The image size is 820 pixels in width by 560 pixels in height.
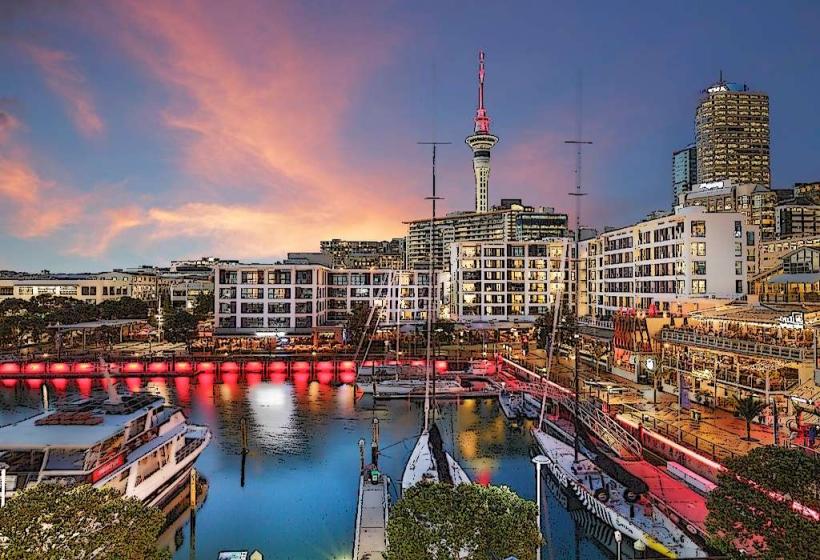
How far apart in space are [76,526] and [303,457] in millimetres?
25909

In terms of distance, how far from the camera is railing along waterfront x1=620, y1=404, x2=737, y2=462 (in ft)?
102

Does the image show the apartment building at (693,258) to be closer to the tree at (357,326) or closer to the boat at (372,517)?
the tree at (357,326)

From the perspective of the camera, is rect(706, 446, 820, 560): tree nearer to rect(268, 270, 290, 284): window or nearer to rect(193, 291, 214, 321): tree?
rect(268, 270, 290, 284): window

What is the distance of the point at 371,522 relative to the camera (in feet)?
84.9

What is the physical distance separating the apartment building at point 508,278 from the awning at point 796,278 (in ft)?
121

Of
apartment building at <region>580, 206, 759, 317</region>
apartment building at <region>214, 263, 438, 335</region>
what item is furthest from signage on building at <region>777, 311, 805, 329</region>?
apartment building at <region>214, 263, 438, 335</region>

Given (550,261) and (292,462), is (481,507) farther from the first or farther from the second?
(550,261)

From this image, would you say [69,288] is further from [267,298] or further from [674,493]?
[674,493]

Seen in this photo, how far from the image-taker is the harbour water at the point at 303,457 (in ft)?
92.2

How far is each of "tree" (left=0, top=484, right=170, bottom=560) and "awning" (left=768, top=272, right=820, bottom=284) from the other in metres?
67.6

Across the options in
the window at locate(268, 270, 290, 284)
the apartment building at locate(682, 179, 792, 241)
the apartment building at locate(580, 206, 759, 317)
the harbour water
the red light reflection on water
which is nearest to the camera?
the harbour water

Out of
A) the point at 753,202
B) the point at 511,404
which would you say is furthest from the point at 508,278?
the point at 753,202

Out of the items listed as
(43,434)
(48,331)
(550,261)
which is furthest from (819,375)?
(48,331)

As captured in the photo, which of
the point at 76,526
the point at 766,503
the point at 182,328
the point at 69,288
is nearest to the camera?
the point at 76,526
